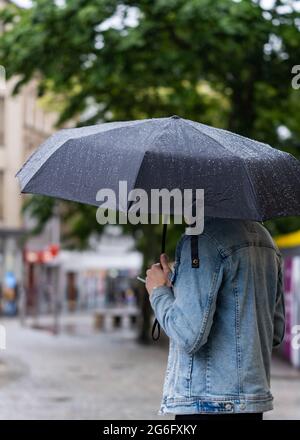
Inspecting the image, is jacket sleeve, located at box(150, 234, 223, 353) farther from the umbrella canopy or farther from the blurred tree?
the blurred tree

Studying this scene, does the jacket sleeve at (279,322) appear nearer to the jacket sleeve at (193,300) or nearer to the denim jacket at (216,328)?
the denim jacket at (216,328)

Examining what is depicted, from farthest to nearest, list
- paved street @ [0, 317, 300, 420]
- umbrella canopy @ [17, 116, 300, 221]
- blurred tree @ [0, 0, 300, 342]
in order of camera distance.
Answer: blurred tree @ [0, 0, 300, 342], paved street @ [0, 317, 300, 420], umbrella canopy @ [17, 116, 300, 221]

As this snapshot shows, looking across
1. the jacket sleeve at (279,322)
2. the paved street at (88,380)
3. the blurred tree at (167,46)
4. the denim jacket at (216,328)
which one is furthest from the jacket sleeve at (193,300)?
the blurred tree at (167,46)

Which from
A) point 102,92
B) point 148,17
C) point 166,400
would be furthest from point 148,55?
point 166,400

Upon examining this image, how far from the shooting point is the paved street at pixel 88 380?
37.5 feet

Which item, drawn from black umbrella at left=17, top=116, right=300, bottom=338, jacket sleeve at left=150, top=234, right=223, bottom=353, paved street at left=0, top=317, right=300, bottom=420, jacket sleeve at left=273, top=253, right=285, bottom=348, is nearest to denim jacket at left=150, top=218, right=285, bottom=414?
jacket sleeve at left=150, top=234, right=223, bottom=353

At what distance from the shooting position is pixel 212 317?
12.5 ft

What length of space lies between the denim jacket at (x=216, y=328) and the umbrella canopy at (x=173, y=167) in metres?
0.16

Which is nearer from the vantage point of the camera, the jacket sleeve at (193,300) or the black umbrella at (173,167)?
the jacket sleeve at (193,300)

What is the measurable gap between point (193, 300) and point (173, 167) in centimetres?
53

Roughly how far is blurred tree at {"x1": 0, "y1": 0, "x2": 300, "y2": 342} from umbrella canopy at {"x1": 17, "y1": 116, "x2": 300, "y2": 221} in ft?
30.8

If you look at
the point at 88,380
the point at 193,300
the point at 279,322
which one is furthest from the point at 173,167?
the point at 88,380

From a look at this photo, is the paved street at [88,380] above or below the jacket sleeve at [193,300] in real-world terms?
below

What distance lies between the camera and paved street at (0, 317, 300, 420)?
1143 centimetres
